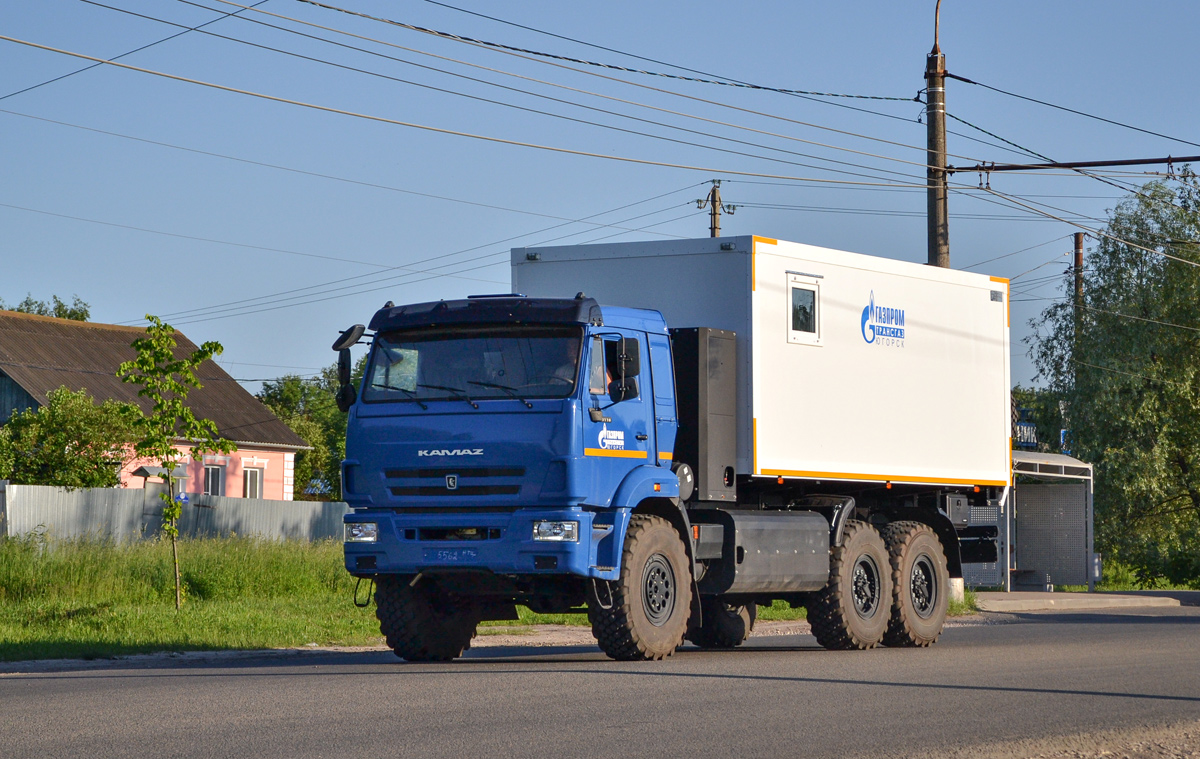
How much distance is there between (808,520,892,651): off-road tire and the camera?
15.5 m

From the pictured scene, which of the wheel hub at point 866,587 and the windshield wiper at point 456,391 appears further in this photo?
the wheel hub at point 866,587

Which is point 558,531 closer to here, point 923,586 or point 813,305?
point 813,305

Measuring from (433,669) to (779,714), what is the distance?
13.9ft

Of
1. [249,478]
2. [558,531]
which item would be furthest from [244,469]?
[558,531]

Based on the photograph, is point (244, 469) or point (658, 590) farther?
point (244, 469)

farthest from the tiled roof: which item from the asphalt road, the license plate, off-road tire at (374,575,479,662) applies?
the license plate

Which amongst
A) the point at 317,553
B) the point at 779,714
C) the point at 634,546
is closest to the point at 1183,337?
the point at 317,553

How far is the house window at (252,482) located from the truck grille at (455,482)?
37.7 m

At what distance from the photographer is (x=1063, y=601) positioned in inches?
1166

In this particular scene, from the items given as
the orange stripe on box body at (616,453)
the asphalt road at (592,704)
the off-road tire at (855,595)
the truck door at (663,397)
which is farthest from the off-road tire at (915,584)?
the orange stripe on box body at (616,453)

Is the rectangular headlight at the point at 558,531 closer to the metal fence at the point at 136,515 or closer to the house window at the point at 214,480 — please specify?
the metal fence at the point at 136,515

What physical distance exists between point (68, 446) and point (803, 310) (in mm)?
27221

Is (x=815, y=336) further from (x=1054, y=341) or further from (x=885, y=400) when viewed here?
(x=1054, y=341)

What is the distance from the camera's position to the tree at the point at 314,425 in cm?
7181
